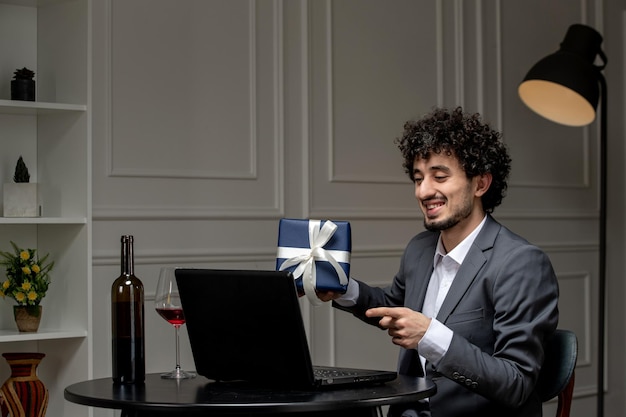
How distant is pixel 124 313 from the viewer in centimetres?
207

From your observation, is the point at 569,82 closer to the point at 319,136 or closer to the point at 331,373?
the point at 319,136

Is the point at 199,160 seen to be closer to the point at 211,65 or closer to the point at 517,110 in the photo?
the point at 211,65

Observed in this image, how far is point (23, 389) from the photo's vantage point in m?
2.78

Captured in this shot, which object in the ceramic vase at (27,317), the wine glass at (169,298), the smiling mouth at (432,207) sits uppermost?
the smiling mouth at (432,207)

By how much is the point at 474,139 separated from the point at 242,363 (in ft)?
2.81

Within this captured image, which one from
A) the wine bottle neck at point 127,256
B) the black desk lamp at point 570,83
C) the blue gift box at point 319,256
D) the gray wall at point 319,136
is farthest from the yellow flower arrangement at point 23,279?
the black desk lamp at point 570,83

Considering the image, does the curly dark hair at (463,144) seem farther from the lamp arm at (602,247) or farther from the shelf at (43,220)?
the lamp arm at (602,247)

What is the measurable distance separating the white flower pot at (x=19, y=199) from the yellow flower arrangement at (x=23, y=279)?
0.33 feet

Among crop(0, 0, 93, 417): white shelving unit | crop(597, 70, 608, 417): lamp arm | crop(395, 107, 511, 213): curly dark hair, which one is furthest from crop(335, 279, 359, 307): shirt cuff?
crop(597, 70, 608, 417): lamp arm

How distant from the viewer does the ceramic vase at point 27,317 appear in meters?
2.87

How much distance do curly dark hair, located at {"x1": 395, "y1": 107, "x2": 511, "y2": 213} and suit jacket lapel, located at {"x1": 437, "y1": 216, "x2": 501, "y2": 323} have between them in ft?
0.58

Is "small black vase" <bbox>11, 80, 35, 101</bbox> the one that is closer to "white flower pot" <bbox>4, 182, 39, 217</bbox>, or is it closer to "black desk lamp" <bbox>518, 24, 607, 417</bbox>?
"white flower pot" <bbox>4, 182, 39, 217</bbox>

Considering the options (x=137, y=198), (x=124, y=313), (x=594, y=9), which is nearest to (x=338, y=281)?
(x=124, y=313)

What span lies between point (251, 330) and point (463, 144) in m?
0.80
